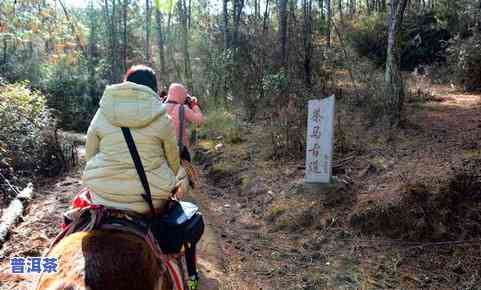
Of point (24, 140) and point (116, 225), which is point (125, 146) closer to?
point (116, 225)

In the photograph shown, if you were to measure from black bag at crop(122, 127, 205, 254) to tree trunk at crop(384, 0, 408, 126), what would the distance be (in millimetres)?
5716

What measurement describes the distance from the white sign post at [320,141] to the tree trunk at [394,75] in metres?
2.21

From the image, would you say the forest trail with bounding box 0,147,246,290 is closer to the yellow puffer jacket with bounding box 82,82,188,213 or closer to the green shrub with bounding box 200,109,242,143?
the yellow puffer jacket with bounding box 82,82,188,213

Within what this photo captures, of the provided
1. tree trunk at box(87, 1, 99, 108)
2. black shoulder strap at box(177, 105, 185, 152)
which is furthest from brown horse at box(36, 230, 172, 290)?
tree trunk at box(87, 1, 99, 108)

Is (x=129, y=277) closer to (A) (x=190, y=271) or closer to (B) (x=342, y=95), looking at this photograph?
(A) (x=190, y=271)

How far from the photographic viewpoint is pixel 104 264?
7.19 ft

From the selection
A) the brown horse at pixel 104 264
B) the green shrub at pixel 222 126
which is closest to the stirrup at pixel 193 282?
the brown horse at pixel 104 264

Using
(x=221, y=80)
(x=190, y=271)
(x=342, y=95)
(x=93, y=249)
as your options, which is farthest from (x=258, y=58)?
(x=93, y=249)

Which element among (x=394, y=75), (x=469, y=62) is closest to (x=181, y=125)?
(x=394, y=75)

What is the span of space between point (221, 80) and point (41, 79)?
25.7 feet

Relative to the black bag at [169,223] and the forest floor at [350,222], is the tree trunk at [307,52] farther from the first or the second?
the black bag at [169,223]

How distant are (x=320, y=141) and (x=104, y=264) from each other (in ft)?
14.8

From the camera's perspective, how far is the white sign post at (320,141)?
6113 mm

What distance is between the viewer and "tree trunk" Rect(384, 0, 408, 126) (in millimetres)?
7730
